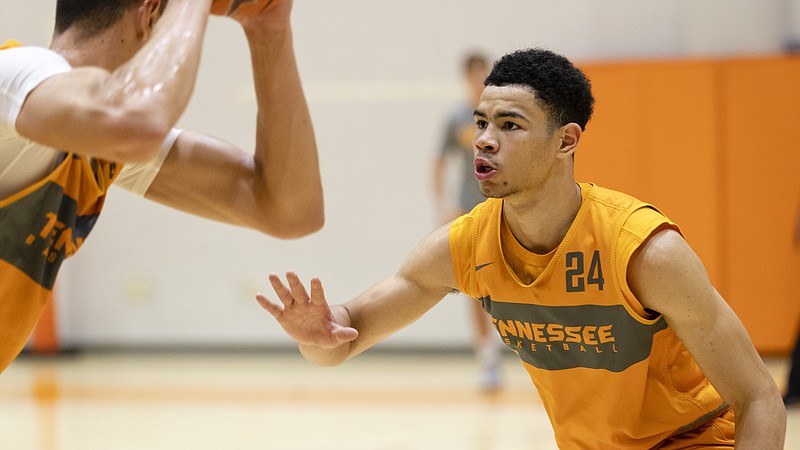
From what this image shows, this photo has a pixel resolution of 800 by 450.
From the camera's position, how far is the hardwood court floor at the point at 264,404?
6.26 metres

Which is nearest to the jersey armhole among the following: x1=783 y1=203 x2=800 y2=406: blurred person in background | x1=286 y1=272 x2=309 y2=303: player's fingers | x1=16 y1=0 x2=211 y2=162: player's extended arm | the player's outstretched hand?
the player's outstretched hand

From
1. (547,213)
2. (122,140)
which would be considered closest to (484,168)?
(547,213)

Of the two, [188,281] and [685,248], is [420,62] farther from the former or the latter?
[685,248]

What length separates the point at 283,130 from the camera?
2.52 metres

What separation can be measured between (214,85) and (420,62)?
1.92 m

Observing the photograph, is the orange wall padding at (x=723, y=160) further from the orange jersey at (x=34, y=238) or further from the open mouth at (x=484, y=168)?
the orange jersey at (x=34, y=238)

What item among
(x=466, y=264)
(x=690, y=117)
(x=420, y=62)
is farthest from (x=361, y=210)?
(x=466, y=264)

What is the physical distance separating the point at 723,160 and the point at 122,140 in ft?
23.8

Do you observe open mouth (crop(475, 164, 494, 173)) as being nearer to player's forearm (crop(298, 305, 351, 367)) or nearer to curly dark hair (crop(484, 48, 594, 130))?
curly dark hair (crop(484, 48, 594, 130))

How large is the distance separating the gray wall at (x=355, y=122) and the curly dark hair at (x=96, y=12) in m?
7.05

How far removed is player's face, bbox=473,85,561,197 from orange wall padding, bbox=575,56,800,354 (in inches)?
222

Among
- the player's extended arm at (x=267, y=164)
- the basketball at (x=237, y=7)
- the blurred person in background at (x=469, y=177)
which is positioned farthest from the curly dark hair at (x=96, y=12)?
the blurred person in background at (x=469, y=177)

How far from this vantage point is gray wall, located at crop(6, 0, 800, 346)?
884 centimetres

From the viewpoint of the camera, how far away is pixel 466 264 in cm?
297
